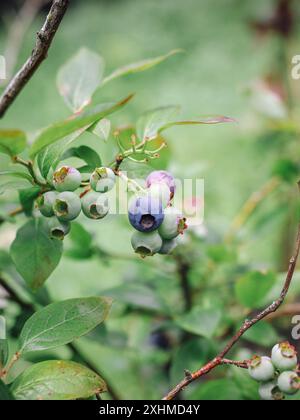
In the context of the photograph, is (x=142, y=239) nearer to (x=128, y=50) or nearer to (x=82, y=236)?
(x=82, y=236)

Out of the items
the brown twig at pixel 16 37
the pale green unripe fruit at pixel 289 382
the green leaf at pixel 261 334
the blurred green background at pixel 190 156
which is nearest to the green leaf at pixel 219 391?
the blurred green background at pixel 190 156

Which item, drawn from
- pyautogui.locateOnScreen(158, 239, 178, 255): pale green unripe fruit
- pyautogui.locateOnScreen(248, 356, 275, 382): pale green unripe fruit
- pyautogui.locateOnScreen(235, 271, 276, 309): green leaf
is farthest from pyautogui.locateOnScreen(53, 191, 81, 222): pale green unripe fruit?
pyautogui.locateOnScreen(235, 271, 276, 309): green leaf

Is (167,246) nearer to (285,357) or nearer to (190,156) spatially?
(285,357)

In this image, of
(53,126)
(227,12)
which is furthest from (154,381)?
(227,12)

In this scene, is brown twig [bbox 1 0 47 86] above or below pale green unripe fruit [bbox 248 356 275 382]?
above

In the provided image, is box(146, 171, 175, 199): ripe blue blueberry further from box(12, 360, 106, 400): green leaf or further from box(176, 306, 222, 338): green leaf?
box(176, 306, 222, 338): green leaf
